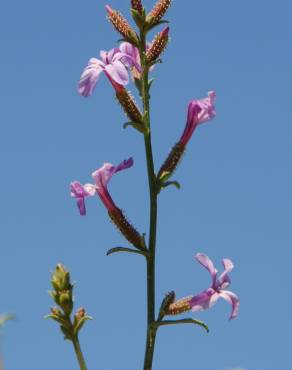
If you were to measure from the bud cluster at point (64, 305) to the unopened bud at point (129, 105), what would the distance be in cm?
112

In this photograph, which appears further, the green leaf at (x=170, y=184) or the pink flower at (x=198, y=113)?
the pink flower at (x=198, y=113)

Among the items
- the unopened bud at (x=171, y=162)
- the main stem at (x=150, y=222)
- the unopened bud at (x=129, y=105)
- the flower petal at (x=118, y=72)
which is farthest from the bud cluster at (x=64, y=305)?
the flower petal at (x=118, y=72)

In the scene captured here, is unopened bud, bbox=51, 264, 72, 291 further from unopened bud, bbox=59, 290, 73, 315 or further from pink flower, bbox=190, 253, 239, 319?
pink flower, bbox=190, 253, 239, 319

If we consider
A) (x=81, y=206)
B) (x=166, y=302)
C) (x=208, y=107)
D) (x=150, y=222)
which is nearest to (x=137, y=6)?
(x=208, y=107)

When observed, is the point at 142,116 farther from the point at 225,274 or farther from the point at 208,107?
the point at 225,274

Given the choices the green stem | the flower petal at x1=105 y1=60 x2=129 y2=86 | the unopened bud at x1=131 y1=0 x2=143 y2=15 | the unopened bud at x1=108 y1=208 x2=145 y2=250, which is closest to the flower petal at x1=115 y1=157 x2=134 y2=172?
the unopened bud at x1=108 y1=208 x2=145 y2=250

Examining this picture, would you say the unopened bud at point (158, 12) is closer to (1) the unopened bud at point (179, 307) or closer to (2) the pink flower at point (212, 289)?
(2) the pink flower at point (212, 289)

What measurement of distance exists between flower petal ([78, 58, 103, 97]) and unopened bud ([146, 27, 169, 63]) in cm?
30

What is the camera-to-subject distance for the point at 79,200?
3.96m

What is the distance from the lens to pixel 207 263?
3.80 m

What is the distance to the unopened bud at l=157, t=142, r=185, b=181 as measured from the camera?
370 centimetres

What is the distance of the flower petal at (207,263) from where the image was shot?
148 inches

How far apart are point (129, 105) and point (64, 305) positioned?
1419 mm

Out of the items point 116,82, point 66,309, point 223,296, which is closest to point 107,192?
point 116,82
